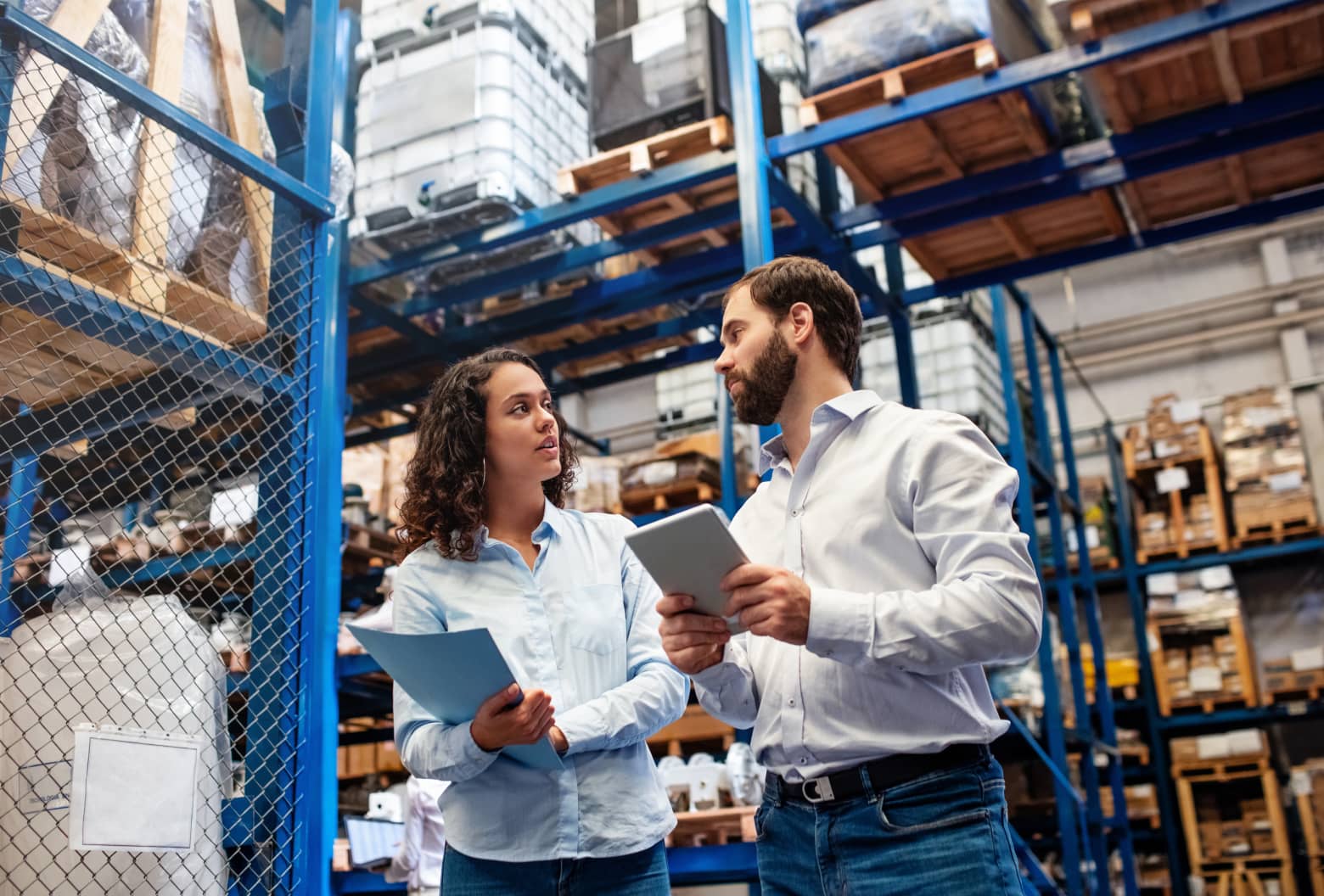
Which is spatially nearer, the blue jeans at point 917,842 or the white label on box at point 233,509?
the blue jeans at point 917,842

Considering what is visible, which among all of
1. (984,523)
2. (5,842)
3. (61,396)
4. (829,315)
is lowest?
(5,842)

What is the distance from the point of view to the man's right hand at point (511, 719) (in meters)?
2.24

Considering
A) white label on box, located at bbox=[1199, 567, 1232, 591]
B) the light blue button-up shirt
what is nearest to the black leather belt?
the light blue button-up shirt

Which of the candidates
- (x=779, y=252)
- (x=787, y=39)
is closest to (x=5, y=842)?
(x=779, y=252)

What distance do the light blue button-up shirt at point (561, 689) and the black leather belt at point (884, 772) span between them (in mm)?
530

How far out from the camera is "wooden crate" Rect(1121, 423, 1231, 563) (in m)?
12.1

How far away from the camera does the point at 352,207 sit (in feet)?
25.6

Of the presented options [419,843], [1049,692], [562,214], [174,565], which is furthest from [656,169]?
[1049,692]

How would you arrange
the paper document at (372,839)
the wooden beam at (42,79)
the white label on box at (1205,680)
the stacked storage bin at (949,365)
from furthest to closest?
the white label on box at (1205,680) → the stacked storage bin at (949,365) → the paper document at (372,839) → the wooden beam at (42,79)

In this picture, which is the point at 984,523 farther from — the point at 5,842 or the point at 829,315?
the point at 5,842

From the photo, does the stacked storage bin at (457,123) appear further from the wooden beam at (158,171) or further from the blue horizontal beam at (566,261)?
the wooden beam at (158,171)

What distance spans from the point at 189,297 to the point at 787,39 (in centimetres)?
513

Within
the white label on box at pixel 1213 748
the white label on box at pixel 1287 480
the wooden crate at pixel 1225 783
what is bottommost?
the wooden crate at pixel 1225 783

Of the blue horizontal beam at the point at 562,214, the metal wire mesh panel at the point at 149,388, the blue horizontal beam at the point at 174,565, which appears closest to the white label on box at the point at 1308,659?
the blue horizontal beam at the point at 562,214
